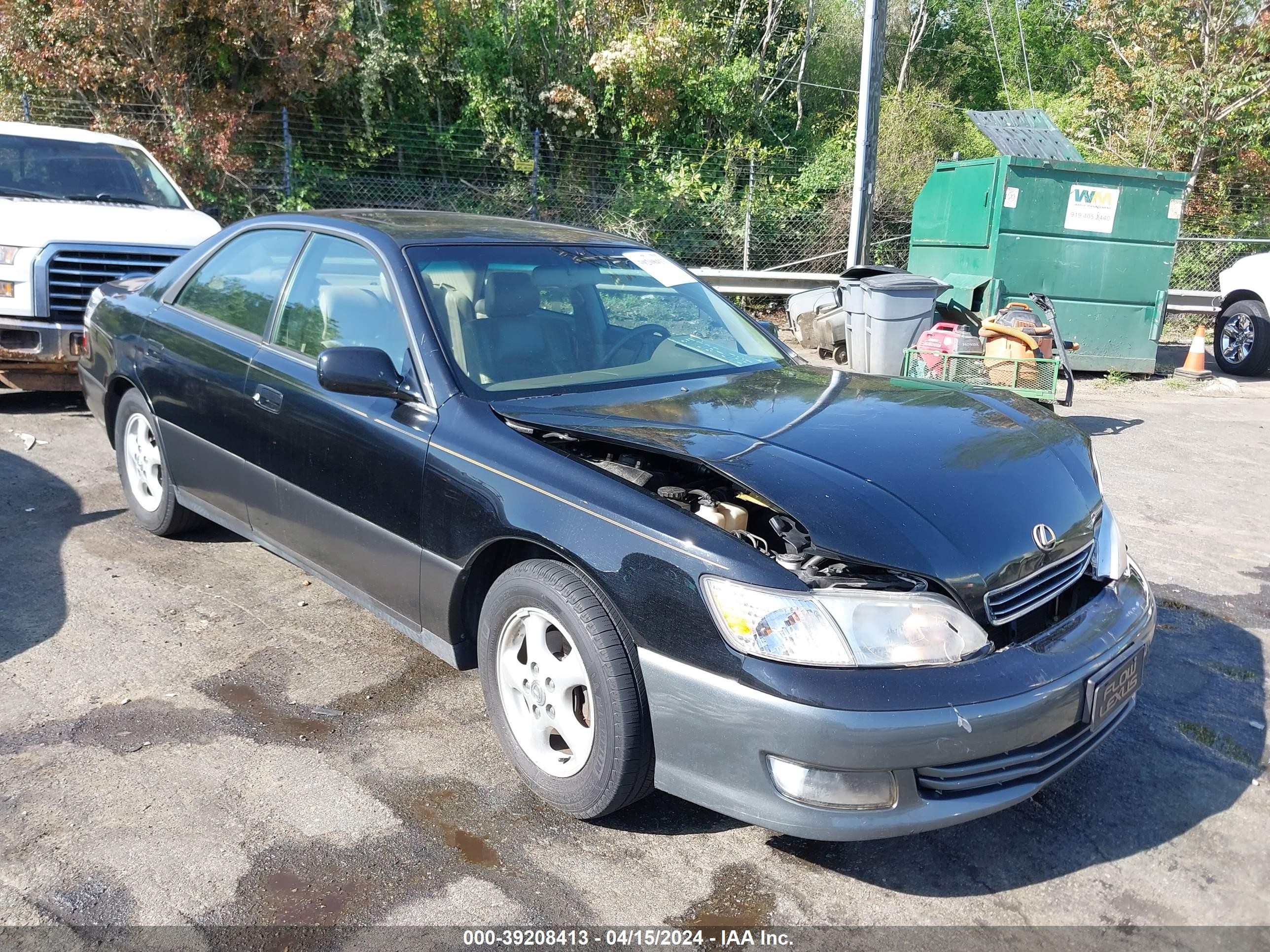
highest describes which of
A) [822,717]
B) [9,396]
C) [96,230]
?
[96,230]

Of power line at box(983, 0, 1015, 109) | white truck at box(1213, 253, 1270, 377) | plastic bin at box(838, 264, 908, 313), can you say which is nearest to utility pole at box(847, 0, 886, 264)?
plastic bin at box(838, 264, 908, 313)

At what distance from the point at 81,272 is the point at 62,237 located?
0.26 m

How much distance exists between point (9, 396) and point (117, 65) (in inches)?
230

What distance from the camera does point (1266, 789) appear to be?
3316 millimetres

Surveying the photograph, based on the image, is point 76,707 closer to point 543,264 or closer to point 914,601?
point 543,264

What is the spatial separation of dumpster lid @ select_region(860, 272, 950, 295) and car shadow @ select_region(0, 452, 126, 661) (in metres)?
5.73

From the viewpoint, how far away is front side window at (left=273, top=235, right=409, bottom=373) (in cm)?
363

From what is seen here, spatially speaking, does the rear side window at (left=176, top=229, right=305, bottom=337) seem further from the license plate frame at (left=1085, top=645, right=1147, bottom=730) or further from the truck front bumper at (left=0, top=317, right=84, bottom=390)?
the license plate frame at (left=1085, top=645, right=1147, bottom=730)

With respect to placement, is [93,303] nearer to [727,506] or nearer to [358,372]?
[358,372]

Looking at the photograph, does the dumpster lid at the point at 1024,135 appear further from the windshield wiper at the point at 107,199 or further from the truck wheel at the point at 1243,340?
the windshield wiper at the point at 107,199

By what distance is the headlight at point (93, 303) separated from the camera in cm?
551

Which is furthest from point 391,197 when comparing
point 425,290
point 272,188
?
point 425,290

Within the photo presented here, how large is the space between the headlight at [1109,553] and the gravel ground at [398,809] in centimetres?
66

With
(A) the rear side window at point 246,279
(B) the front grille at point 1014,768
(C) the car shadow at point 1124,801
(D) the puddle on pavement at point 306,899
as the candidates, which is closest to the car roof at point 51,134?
(A) the rear side window at point 246,279
